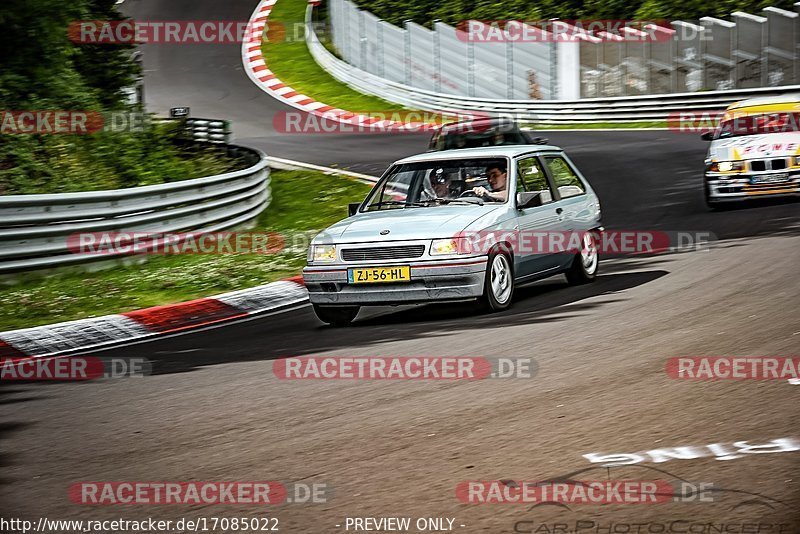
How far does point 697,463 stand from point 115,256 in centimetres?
1027

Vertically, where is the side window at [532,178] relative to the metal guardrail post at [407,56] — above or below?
below

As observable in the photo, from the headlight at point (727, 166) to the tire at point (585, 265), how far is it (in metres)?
5.08

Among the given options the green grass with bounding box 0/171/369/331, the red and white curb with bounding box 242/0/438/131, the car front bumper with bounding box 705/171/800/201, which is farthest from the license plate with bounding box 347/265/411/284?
the red and white curb with bounding box 242/0/438/131

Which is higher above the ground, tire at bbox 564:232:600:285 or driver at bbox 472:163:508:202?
driver at bbox 472:163:508:202

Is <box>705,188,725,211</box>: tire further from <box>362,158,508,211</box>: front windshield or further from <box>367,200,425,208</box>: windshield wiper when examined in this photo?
<box>367,200,425,208</box>: windshield wiper

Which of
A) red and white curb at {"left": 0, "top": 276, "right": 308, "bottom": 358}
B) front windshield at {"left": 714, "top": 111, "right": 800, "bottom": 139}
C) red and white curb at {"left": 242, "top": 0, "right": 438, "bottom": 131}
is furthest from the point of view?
red and white curb at {"left": 242, "top": 0, "right": 438, "bottom": 131}

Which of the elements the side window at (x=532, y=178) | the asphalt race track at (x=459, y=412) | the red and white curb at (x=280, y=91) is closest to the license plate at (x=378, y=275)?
the asphalt race track at (x=459, y=412)

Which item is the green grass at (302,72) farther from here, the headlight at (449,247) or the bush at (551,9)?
the headlight at (449,247)

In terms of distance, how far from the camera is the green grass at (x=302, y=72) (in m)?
36.4

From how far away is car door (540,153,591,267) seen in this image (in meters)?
11.0

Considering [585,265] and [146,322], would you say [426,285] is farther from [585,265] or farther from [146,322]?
[146,322]

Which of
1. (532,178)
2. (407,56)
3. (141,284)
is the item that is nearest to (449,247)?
(532,178)

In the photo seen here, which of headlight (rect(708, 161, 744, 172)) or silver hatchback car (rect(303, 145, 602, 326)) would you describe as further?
headlight (rect(708, 161, 744, 172))

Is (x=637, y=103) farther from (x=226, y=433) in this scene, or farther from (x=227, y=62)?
(x=226, y=433)
